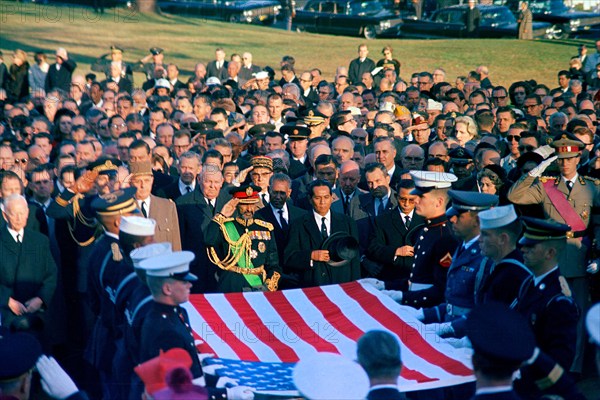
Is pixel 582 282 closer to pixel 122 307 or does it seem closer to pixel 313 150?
pixel 313 150

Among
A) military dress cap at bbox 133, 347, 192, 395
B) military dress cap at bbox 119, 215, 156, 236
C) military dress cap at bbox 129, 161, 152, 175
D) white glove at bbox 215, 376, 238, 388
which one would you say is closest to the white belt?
white glove at bbox 215, 376, 238, 388

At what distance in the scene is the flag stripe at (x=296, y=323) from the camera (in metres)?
6.37

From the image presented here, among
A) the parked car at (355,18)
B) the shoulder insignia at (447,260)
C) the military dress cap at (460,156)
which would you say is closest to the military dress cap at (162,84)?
the military dress cap at (460,156)

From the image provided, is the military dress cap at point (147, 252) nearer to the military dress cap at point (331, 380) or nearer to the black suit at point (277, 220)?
the military dress cap at point (331, 380)

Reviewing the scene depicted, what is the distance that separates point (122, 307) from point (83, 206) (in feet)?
9.40

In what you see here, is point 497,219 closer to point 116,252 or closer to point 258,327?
point 258,327

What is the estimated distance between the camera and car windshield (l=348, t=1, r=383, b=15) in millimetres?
31391

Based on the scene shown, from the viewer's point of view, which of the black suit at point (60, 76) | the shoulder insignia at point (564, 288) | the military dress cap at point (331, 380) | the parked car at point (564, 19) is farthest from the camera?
the parked car at point (564, 19)

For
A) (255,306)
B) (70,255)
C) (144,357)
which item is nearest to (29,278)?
(70,255)

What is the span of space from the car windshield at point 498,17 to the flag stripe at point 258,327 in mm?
23388

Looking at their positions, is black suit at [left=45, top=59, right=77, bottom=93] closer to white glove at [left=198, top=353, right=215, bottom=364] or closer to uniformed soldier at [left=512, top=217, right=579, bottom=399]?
white glove at [left=198, top=353, right=215, bottom=364]

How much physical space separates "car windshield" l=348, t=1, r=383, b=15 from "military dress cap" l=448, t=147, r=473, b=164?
863 inches

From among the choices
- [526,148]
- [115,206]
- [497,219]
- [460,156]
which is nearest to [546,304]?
[497,219]

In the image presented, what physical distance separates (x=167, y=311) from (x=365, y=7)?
89.9 feet
